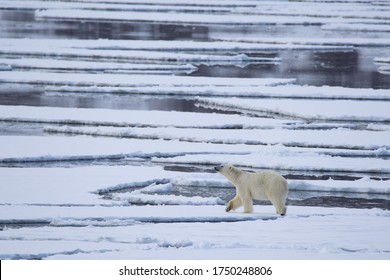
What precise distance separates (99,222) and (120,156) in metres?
3.15

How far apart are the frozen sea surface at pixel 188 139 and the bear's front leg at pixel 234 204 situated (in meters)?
0.07

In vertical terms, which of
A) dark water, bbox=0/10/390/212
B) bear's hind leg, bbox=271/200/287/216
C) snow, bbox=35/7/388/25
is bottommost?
dark water, bbox=0/10/390/212

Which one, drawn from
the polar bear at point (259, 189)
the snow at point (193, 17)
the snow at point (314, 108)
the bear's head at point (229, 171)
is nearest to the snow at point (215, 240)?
the polar bear at point (259, 189)

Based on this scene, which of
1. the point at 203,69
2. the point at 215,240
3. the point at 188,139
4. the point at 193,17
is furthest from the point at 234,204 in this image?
the point at 193,17

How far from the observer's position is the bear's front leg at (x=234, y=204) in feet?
26.6

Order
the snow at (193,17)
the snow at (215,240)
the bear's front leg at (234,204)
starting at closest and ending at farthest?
the snow at (215,240) → the bear's front leg at (234,204) → the snow at (193,17)

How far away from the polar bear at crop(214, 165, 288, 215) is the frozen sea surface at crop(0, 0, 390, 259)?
0.32 feet

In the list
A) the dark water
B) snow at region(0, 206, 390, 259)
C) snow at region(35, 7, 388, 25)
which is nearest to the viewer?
snow at region(0, 206, 390, 259)

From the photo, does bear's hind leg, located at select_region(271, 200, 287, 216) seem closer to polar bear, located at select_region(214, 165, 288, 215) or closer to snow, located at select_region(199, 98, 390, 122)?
polar bear, located at select_region(214, 165, 288, 215)

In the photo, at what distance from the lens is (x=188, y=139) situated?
11.9 m

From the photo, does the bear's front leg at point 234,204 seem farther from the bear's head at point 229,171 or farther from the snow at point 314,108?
the snow at point 314,108

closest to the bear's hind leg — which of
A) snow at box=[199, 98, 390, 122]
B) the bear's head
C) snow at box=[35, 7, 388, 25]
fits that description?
the bear's head

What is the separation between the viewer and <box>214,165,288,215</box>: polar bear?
310 inches
